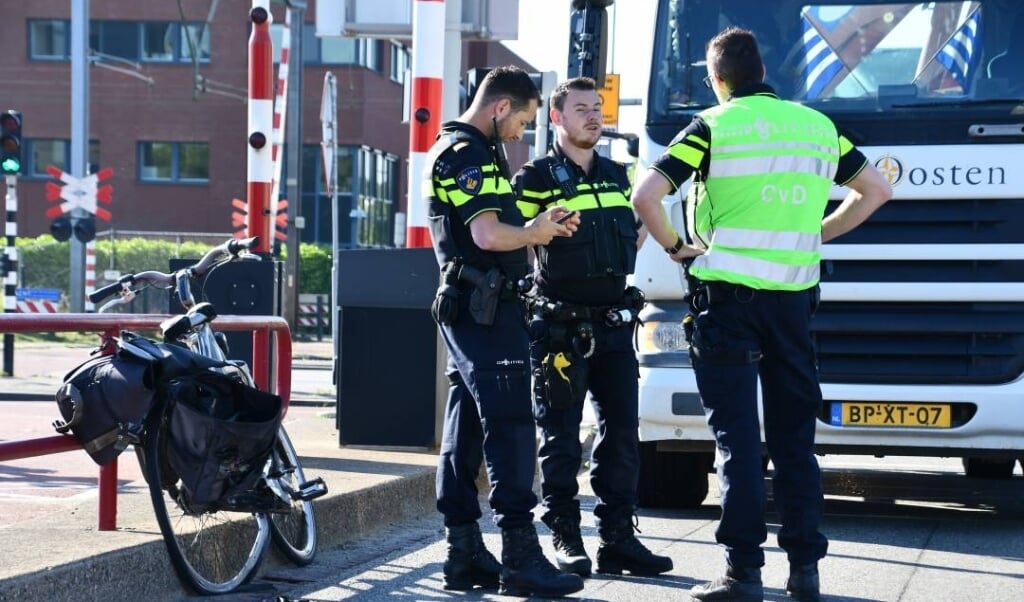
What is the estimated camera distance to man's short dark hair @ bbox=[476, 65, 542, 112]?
252 inches

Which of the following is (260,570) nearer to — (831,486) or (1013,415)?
(1013,415)

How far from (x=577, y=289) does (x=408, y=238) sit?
394cm

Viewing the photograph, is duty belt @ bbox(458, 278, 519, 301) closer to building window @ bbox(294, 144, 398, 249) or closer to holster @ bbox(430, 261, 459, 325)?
holster @ bbox(430, 261, 459, 325)

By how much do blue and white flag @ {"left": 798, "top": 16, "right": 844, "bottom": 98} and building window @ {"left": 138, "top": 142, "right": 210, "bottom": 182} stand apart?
4057 centimetres

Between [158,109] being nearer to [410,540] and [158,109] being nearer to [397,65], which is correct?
[397,65]

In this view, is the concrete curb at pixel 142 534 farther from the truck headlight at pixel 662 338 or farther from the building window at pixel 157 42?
the building window at pixel 157 42

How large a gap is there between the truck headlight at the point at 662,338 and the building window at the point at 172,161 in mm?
40587

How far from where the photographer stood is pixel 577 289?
695 centimetres

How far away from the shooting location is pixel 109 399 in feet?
18.9

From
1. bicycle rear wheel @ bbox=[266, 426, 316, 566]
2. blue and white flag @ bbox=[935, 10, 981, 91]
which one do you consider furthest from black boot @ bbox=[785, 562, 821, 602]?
blue and white flag @ bbox=[935, 10, 981, 91]

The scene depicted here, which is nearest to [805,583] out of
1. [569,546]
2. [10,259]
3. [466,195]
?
[569,546]

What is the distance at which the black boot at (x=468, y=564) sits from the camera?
6539 mm

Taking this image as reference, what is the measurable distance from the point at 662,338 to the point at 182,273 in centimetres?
262

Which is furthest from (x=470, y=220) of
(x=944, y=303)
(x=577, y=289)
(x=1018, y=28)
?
(x=1018, y=28)
